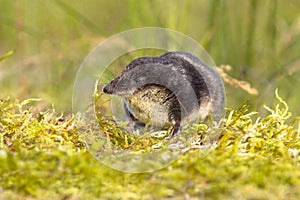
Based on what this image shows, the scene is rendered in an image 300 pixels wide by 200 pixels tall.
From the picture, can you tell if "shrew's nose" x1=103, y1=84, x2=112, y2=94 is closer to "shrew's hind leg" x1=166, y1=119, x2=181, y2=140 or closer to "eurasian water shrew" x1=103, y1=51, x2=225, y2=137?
"eurasian water shrew" x1=103, y1=51, x2=225, y2=137

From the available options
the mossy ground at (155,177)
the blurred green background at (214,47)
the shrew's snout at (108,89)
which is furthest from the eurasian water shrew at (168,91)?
the blurred green background at (214,47)

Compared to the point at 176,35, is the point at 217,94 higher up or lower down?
lower down

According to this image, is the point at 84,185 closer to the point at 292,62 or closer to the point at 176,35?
the point at 176,35

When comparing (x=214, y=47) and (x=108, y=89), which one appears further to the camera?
(x=214, y=47)

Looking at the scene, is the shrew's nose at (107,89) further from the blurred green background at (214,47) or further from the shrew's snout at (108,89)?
the blurred green background at (214,47)

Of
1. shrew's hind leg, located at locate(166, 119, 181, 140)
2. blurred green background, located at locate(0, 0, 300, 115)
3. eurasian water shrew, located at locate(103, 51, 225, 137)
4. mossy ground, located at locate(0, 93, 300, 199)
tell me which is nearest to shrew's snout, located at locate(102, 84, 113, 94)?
eurasian water shrew, located at locate(103, 51, 225, 137)

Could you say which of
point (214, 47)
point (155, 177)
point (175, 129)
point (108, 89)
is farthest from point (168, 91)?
point (214, 47)

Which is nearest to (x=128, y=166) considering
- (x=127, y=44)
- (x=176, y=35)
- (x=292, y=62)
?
(x=176, y=35)

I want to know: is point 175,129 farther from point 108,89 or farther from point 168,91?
point 108,89
